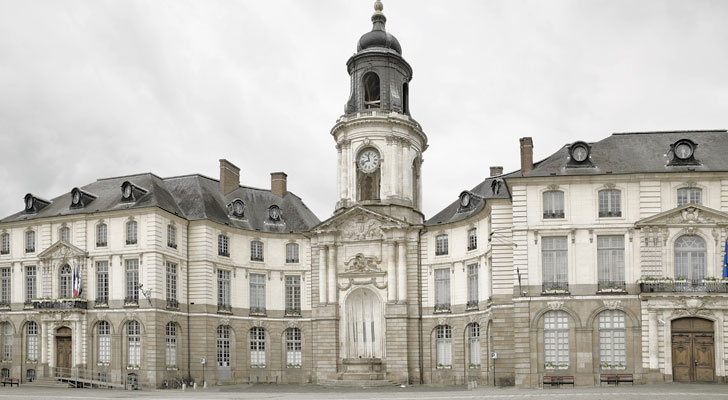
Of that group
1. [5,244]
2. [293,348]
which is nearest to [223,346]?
[293,348]

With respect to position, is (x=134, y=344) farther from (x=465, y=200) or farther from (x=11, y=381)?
(x=465, y=200)

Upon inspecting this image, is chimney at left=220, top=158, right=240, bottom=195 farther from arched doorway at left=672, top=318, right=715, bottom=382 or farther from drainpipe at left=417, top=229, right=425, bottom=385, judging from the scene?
arched doorway at left=672, top=318, right=715, bottom=382

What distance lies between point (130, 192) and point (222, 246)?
6.37 m

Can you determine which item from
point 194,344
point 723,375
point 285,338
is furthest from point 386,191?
point 723,375

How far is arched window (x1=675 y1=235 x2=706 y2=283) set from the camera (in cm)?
3794

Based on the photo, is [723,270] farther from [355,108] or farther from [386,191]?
[355,108]

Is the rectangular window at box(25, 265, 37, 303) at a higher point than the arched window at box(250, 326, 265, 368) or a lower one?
higher

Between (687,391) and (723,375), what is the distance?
18.9ft

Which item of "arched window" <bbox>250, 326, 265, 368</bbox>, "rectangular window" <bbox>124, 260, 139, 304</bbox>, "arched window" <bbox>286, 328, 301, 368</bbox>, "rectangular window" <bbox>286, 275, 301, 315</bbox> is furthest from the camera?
"rectangular window" <bbox>286, 275, 301, 315</bbox>

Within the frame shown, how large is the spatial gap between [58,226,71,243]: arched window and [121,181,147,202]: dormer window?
3.75 metres

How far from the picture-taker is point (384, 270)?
4875 cm

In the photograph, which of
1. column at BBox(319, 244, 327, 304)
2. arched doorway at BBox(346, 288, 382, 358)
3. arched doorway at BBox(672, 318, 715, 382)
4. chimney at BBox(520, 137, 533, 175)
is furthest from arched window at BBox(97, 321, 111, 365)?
arched doorway at BBox(672, 318, 715, 382)

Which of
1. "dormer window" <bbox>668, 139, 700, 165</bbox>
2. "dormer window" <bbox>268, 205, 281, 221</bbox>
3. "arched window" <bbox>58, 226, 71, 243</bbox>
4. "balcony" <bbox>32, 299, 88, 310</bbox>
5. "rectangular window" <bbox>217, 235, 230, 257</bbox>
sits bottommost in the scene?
"balcony" <bbox>32, 299, 88, 310</bbox>

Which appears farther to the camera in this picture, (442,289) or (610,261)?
(442,289)
